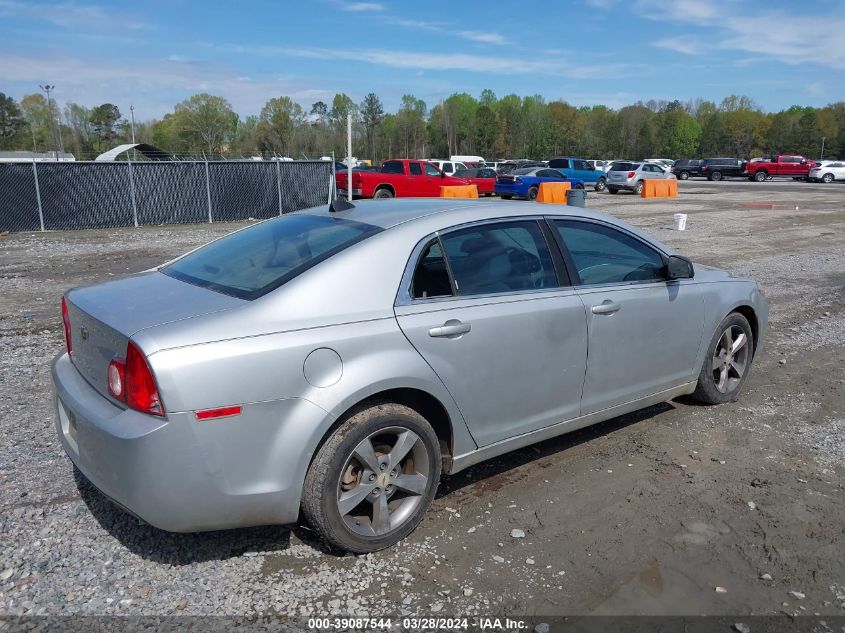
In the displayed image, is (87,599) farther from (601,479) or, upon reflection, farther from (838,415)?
(838,415)

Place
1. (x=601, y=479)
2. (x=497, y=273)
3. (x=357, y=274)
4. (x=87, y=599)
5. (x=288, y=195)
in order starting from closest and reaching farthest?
1. (x=87, y=599)
2. (x=357, y=274)
3. (x=497, y=273)
4. (x=601, y=479)
5. (x=288, y=195)

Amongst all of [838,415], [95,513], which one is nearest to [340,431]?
[95,513]

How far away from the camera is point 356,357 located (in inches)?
122

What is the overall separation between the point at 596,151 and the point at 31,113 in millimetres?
89670

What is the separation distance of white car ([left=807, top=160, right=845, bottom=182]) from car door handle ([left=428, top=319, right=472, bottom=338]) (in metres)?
54.4

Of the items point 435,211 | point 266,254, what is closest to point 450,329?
point 435,211

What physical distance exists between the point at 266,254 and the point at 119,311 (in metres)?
0.83

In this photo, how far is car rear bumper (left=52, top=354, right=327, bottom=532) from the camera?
2.77 m

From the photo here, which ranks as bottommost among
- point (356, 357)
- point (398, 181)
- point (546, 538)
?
point (546, 538)

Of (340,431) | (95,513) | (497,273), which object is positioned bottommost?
(95,513)

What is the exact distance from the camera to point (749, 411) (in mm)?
5180

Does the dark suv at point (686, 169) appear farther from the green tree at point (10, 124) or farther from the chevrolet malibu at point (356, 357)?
the green tree at point (10, 124)

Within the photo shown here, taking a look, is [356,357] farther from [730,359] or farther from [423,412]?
[730,359]

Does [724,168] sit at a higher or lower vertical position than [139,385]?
lower
